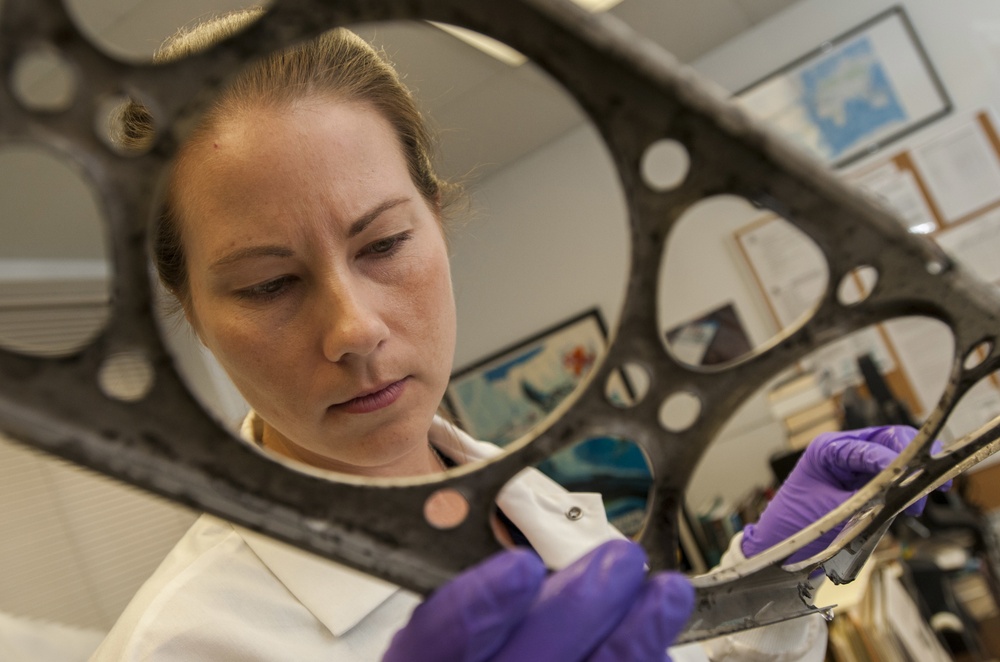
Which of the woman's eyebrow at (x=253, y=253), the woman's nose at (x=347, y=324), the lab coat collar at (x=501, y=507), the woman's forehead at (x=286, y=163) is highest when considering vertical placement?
the woman's forehead at (x=286, y=163)

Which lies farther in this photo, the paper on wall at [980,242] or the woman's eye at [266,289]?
the paper on wall at [980,242]

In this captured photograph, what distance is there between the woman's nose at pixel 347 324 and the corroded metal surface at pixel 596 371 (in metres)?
0.15

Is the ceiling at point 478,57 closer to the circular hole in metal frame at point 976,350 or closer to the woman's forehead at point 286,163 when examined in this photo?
the woman's forehead at point 286,163

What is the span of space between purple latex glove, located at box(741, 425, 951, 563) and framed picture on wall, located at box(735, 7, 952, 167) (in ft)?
6.28

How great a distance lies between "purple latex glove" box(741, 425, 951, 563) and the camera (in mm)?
860

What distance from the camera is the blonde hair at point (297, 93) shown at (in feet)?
2.20

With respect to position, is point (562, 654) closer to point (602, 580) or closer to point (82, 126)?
point (602, 580)

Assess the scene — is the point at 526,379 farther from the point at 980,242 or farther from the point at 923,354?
the point at 980,242

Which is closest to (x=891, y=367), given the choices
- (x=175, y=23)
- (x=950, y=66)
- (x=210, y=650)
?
(x=950, y=66)

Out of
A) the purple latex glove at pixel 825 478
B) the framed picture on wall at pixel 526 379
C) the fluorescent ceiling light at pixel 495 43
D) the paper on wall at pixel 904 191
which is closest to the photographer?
the purple latex glove at pixel 825 478

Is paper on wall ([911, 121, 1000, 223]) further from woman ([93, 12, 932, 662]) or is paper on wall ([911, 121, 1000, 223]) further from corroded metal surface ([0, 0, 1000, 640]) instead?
corroded metal surface ([0, 0, 1000, 640])

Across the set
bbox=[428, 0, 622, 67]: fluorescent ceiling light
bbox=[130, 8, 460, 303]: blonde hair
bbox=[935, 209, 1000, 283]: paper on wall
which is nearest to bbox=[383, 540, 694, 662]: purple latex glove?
bbox=[130, 8, 460, 303]: blonde hair

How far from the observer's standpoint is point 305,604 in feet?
2.50

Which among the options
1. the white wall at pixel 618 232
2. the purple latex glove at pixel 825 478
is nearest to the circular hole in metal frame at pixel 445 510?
the purple latex glove at pixel 825 478
